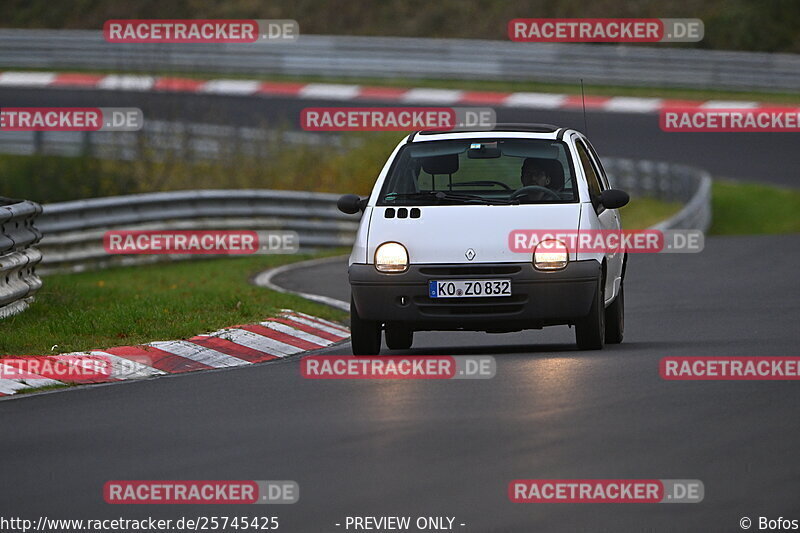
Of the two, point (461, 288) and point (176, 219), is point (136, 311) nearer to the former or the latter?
point (461, 288)

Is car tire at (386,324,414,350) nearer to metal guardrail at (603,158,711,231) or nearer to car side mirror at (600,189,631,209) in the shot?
car side mirror at (600,189,631,209)

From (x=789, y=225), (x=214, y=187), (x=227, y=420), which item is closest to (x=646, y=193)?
(x=789, y=225)

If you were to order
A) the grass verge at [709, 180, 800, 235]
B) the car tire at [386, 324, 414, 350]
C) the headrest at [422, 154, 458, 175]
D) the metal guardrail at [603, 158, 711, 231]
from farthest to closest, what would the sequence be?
1. the metal guardrail at [603, 158, 711, 231]
2. the grass verge at [709, 180, 800, 235]
3. the car tire at [386, 324, 414, 350]
4. the headrest at [422, 154, 458, 175]

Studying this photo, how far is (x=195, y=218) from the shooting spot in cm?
2506

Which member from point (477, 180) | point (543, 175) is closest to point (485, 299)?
point (543, 175)

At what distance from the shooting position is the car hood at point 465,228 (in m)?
11.8

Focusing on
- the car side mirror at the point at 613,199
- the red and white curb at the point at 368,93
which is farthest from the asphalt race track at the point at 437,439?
the red and white curb at the point at 368,93

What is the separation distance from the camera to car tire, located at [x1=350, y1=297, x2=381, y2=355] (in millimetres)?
12078

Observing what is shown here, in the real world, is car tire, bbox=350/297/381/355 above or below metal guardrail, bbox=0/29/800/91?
below

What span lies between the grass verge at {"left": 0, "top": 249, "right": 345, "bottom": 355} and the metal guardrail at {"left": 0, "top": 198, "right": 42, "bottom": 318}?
0.52 ft

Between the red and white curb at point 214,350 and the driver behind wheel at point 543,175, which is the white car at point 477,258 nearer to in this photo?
the driver behind wheel at point 543,175

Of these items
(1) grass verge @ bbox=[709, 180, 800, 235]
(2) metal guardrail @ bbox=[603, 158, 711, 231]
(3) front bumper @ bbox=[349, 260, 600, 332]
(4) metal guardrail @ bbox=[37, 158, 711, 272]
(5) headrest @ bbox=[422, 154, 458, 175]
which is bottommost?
(1) grass verge @ bbox=[709, 180, 800, 235]

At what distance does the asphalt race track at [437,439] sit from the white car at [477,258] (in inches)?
16.0

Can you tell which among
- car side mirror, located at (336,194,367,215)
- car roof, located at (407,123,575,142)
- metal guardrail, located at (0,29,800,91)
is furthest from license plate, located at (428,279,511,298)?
metal guardrail, located at (0,29,800,91)
